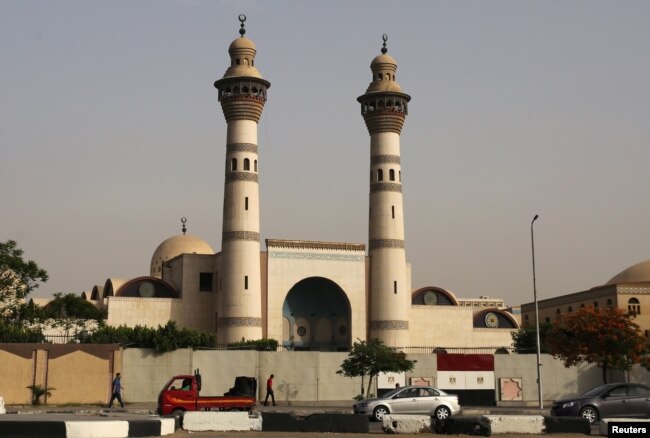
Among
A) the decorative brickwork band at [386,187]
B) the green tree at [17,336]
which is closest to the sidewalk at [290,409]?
the green tree at [17,336]

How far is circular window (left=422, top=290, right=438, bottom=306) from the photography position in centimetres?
7000

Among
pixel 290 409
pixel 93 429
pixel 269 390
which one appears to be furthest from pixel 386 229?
pixel 93 429

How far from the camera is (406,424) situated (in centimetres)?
2462

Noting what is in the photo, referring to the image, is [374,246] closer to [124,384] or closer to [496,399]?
[496,399]

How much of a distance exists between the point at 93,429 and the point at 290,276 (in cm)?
4296

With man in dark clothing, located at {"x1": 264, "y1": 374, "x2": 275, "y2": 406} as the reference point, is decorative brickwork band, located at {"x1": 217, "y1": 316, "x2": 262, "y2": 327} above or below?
above

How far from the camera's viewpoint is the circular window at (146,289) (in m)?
64.7

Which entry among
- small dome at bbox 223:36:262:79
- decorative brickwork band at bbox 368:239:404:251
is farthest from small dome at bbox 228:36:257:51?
decorative brickwork band at bbox 368:239:404:251

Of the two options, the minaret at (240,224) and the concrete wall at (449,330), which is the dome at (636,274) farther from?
the minaret at (240,224)

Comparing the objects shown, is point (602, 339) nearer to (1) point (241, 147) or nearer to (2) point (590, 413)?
(2) point (590, 413)

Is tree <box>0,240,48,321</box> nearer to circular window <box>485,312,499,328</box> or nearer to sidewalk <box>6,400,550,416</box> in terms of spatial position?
sidewalk <box>6,400,550,416</box>

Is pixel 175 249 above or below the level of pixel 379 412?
above

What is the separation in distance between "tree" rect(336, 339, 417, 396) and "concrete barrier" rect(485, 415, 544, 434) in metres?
20.3

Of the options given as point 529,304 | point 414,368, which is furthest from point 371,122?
point 529,304
